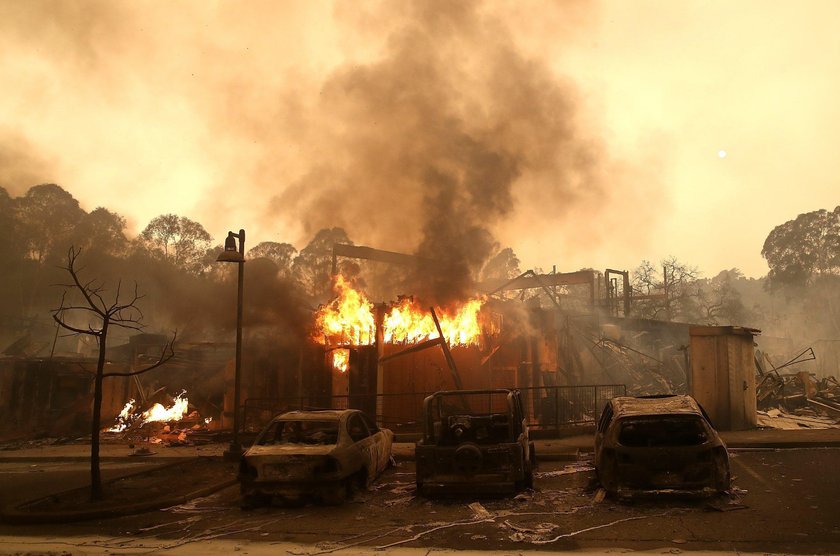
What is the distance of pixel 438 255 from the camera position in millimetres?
22531

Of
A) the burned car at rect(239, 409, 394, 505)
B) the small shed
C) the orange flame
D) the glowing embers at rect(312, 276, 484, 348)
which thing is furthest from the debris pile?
the burned car at rect(239, 409, 394, 505)

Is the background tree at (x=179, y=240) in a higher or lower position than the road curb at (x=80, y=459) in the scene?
higher

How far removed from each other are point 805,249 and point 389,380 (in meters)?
53.7

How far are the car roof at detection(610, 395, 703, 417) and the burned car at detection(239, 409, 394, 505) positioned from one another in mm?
4014

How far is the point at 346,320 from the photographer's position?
2120 centimetres

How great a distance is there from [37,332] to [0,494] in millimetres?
36020

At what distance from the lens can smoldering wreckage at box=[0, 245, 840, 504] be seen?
17531 millimetres

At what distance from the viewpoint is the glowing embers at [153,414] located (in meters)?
21.8

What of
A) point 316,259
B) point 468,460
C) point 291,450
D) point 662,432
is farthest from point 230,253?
point 316,259

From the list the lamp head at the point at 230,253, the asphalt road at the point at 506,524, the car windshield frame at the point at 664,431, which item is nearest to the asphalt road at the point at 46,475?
the asphalt road at the point at 506,524

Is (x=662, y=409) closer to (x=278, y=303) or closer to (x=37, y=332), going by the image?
(x=278, y=303)

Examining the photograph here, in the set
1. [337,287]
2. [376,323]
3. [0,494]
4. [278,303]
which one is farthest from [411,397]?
[0,494]

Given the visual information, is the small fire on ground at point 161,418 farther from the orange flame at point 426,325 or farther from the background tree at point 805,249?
the background tree at point 805,249

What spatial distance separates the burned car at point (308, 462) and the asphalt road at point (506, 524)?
26cm
